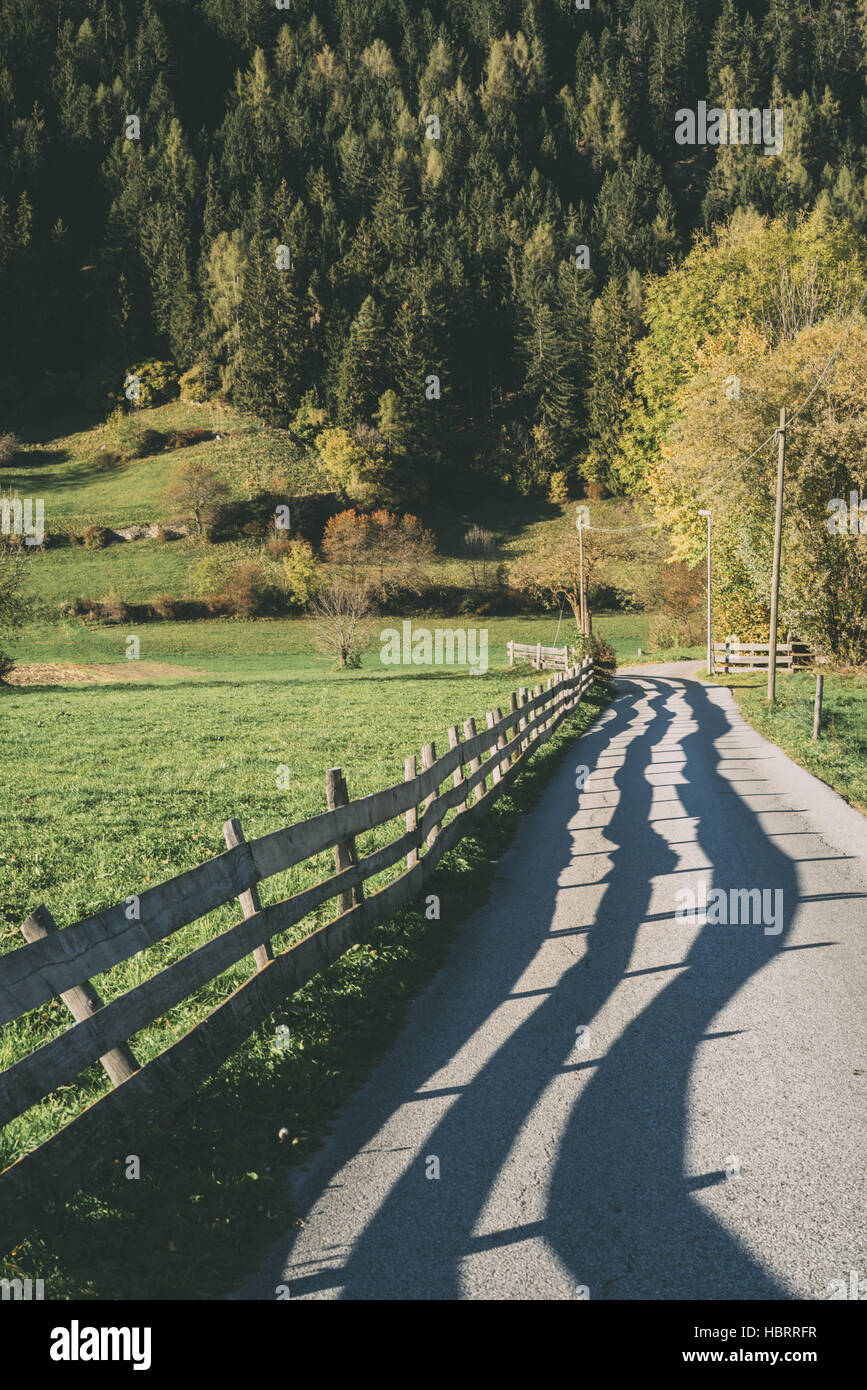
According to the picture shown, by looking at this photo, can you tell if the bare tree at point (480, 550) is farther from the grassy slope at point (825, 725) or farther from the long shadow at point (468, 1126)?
the long shadow at point (468, 1126)

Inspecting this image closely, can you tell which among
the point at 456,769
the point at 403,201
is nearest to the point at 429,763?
the point at 456,769

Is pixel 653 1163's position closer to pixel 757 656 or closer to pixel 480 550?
pixel 757 656

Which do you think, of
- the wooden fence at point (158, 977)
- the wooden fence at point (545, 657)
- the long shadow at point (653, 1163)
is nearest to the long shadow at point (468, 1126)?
the long shadow at point (653, 1163)

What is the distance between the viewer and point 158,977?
4855mm

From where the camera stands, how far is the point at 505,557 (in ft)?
273

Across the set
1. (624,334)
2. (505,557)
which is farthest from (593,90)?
(505,557)

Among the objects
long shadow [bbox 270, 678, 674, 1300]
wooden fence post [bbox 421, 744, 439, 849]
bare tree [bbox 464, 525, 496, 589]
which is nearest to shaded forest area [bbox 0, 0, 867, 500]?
bare tree [bbox 464, 525, 496, 589]

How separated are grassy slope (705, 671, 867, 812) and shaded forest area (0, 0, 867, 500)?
68.4 metres

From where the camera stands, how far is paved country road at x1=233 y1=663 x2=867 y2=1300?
376 cm

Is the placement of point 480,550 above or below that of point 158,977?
above

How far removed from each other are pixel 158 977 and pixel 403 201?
464 ft

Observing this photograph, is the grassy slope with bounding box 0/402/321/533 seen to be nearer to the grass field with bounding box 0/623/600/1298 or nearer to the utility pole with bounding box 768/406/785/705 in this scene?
the grass field with bounding box 0/623/600/1298

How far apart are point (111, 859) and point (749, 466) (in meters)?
30.6
